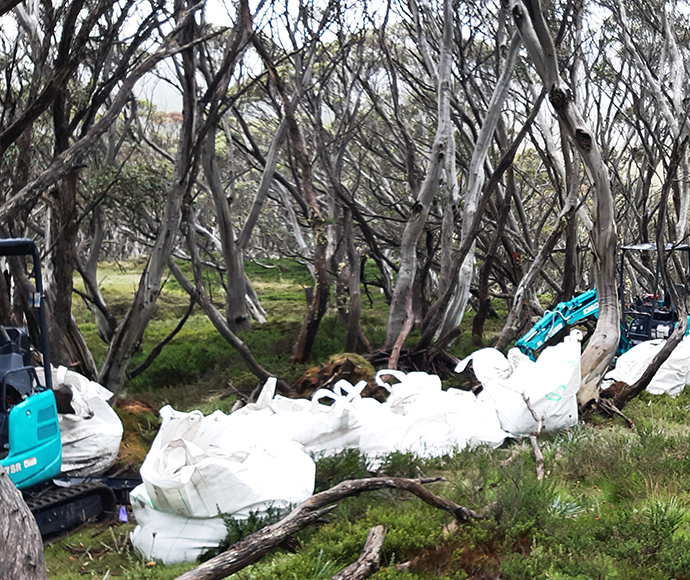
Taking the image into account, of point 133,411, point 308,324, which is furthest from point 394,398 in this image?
point 308,324

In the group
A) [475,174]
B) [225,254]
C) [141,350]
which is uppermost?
[475,174]

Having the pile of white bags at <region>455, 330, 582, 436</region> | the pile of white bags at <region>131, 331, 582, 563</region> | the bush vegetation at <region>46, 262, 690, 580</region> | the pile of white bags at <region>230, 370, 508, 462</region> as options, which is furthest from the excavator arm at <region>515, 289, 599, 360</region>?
the pile of white bags at <region>230, 370, 508, 462</region>

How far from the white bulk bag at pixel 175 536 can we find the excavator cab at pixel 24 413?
129cm

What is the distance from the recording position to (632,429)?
657 cm

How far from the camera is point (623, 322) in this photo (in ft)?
35.0

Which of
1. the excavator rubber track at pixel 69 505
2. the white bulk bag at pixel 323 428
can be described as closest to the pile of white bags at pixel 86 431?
the excavator rubber track at pixel 69 505

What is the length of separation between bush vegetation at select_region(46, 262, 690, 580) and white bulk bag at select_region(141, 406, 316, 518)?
0.20 metres

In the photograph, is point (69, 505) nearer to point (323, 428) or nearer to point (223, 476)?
point (223, 476)

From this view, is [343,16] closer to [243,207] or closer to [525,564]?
[525,564]

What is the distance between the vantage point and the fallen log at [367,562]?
127 inches

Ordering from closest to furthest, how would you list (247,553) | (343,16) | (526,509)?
(247,553)
(526,509)
(343,16)

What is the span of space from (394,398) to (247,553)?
348 centimetres

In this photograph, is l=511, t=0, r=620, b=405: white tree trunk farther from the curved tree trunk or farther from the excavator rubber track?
the excavator rubber track

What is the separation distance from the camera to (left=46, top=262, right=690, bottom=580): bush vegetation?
3461 millimetres
